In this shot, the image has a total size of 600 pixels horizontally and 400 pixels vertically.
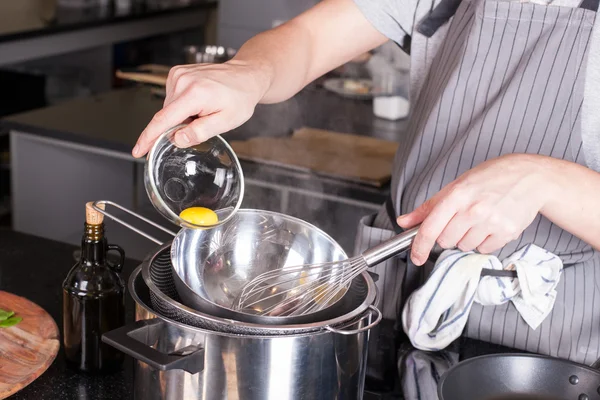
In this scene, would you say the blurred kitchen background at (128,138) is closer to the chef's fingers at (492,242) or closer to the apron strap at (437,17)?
the apron strap at (437,17)

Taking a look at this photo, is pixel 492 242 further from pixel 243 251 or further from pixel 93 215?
pixel 93 215

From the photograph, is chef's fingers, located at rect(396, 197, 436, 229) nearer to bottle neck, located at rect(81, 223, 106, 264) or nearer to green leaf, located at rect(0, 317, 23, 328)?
bottle neck, located at rect(81, 223, 106, 264)

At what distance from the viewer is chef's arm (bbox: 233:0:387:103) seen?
1070mm

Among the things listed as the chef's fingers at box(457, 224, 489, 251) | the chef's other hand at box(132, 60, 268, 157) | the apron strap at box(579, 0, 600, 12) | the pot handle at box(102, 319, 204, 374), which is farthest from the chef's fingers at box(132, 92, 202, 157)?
the apron strap at box(579, 0, 600, 12)

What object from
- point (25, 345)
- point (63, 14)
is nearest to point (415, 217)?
point (25, 345)

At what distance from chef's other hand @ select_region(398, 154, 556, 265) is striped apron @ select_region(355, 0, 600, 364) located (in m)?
0.19

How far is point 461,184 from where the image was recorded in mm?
771

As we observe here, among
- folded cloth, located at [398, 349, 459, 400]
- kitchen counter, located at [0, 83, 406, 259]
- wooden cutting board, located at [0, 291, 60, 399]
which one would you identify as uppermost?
wooden cutting board, located at [0, 291, 60, 399]

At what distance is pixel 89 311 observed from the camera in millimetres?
884

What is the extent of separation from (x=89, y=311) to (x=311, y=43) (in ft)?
1.66

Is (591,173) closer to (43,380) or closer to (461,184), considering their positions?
(461,184)

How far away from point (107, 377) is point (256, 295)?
0.20 m

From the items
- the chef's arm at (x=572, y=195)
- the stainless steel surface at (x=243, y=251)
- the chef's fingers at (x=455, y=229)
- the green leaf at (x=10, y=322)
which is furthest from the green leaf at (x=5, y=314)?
the chef's arm at (x=572, y=195)

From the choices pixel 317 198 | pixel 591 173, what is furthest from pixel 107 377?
pixel 317 198
